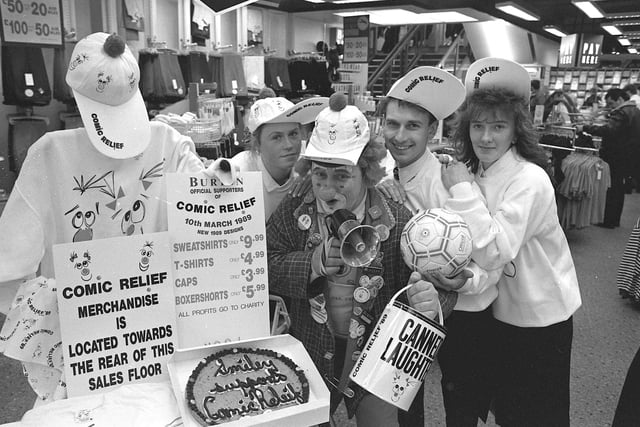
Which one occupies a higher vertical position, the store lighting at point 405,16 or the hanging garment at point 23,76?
the store lighting at point 405,16

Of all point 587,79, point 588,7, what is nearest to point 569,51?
point 588,7

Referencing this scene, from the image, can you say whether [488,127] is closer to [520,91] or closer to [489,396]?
[520,91]

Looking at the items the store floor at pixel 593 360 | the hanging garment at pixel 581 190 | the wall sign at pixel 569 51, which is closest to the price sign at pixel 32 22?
the store floor at pixel 593 360

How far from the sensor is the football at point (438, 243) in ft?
4.49

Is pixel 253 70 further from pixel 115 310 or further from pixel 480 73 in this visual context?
pixel 115 310

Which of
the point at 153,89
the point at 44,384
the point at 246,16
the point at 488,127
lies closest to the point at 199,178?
the point at 44,384

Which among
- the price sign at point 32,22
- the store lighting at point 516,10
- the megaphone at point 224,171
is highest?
the store lighting at point 516,10

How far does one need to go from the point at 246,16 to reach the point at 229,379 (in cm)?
Result: 824

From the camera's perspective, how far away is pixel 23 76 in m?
5.13

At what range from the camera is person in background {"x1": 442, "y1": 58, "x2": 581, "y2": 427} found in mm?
1610

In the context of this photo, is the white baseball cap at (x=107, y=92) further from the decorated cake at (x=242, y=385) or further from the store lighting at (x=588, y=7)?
the store lighting at (x=588, y=7)

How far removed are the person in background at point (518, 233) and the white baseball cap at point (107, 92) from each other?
38.8 inches

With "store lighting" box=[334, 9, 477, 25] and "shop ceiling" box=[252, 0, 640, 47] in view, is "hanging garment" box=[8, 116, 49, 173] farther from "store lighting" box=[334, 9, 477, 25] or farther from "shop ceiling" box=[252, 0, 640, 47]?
"store lighting" box=[334, 9, 477, 25]

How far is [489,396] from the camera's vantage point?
203 cm
